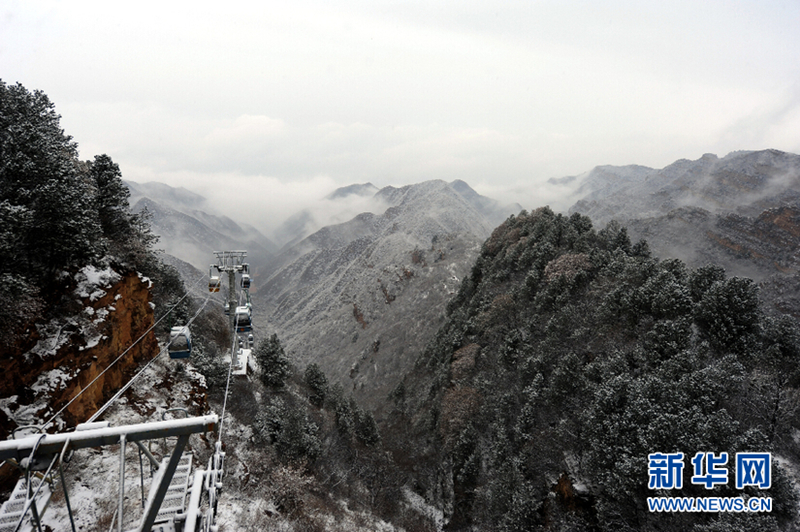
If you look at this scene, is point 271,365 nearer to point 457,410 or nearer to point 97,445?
point 457,410

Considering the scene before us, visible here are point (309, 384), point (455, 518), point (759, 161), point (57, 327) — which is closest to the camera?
point (57, 327)

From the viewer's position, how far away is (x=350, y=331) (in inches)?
3098

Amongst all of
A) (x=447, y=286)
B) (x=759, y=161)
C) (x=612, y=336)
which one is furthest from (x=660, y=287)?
(x=759, y=161)

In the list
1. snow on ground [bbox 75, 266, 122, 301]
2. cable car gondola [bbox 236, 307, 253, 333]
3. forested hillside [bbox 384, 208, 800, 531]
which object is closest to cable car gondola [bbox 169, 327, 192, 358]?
snow on ground [bbox 75, 266, 122, 301]

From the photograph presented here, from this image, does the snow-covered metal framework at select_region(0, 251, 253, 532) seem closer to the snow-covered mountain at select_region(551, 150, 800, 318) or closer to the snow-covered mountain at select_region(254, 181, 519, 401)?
the snow-covered mountain at select_region(254, 181, 519, 401)

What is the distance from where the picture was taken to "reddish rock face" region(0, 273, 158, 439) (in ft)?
36.6

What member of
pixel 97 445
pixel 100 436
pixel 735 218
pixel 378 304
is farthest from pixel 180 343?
pixel 735 218

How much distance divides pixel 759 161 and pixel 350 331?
149878mm

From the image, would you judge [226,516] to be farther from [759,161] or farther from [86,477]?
[759,161]

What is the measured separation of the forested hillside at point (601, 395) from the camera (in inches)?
507

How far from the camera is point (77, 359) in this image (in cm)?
1284

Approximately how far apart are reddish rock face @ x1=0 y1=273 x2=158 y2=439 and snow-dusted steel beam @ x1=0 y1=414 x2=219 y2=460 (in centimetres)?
867

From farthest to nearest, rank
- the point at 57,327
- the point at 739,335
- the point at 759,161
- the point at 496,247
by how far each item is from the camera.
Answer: the point at 759,161
the point at 496,247
the point at 739,335
the point at 57,327

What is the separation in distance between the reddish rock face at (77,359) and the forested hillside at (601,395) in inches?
762
